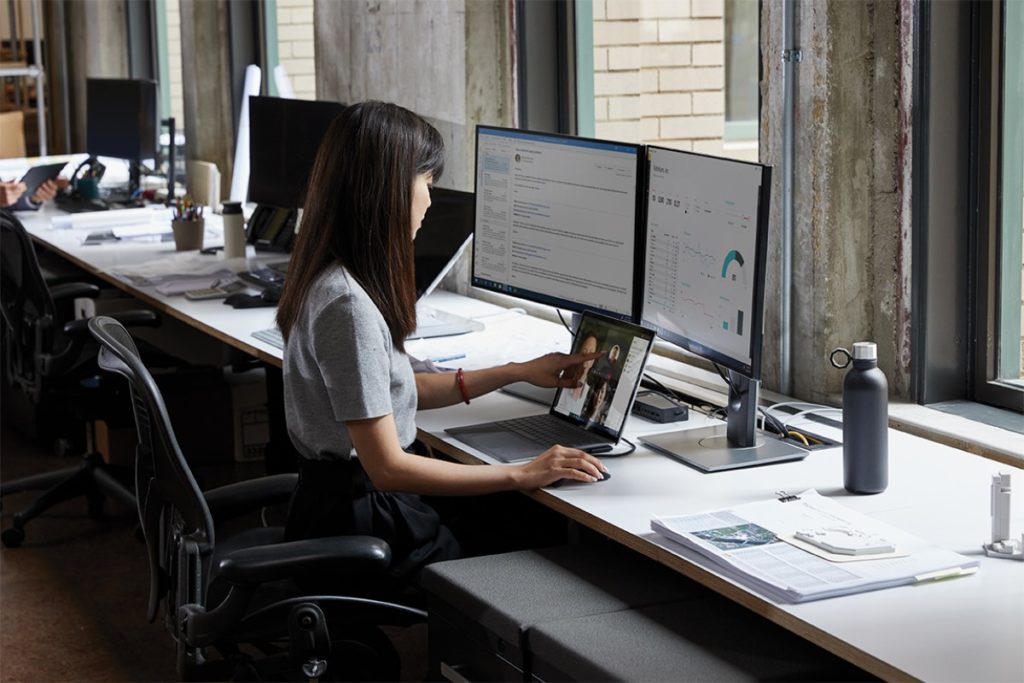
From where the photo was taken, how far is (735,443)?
2.39 metres

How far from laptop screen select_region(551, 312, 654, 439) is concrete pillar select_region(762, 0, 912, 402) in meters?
0.49

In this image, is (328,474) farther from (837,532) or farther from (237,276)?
(237,276)

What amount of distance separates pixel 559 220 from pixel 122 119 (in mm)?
3769

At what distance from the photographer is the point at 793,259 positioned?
2777mm

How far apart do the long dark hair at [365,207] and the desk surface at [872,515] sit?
363mm

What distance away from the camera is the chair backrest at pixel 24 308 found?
389cm

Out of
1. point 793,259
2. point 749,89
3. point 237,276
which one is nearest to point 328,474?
point 793,259

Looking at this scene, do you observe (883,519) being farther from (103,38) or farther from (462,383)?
(103,38)

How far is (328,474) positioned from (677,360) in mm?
1248

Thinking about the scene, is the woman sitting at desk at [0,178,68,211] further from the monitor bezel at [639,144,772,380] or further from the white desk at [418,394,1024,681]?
the monitor bezel at [639,144,772,380]

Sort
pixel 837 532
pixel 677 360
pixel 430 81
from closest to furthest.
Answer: pixel 837 532 < pixel 677 360 < pixel 430 81

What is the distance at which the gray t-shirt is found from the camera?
7.18ft

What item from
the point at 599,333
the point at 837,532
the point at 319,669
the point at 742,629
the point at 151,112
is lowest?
the point at 319,669

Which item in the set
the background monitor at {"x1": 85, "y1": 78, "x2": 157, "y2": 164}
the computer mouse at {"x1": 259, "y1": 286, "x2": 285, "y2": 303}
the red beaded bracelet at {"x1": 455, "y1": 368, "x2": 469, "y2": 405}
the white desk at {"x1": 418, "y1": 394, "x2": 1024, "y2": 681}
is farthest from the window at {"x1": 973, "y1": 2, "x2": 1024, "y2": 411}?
the background monitor at {"x1": 85, "y1": 78, "x2": 157, "y2": 164}
